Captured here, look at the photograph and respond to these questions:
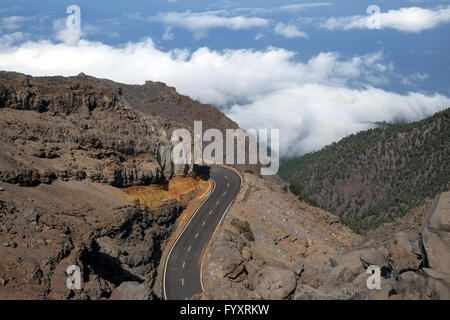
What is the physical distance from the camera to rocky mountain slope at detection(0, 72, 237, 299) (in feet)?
93.6

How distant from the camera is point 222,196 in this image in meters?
52.2

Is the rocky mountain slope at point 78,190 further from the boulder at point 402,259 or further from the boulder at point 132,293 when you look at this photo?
the boulder at point 402,259

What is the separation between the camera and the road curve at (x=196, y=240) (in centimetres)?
3688

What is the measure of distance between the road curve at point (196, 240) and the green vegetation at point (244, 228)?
143 cm

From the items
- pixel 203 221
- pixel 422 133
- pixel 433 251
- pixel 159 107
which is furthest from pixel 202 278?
pixel 422 133

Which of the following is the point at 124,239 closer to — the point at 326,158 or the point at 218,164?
the point at 218,164

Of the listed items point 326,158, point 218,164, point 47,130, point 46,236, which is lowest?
point 326,158

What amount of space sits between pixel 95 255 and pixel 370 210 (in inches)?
3005

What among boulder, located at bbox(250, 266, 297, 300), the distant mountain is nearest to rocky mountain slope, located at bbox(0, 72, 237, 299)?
boulder, located at bbox(250, 266, 297, 300)

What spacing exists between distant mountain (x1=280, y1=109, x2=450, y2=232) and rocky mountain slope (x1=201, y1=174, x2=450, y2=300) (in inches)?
1699

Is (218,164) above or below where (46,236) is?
below

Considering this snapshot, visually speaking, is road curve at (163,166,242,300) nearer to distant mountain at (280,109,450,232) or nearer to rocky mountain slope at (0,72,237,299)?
rocky mountain slope at (0,72,237,299)

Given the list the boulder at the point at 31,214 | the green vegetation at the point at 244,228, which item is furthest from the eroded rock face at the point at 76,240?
the green vegetation at the point at 244,228

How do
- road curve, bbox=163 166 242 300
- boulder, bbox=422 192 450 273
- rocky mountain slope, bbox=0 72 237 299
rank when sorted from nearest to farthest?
rocky mountain slope, bbox=0 72 237 299 → boulder, bbox=422 192 450 273 → road curve, bbox=163 166 242 300
